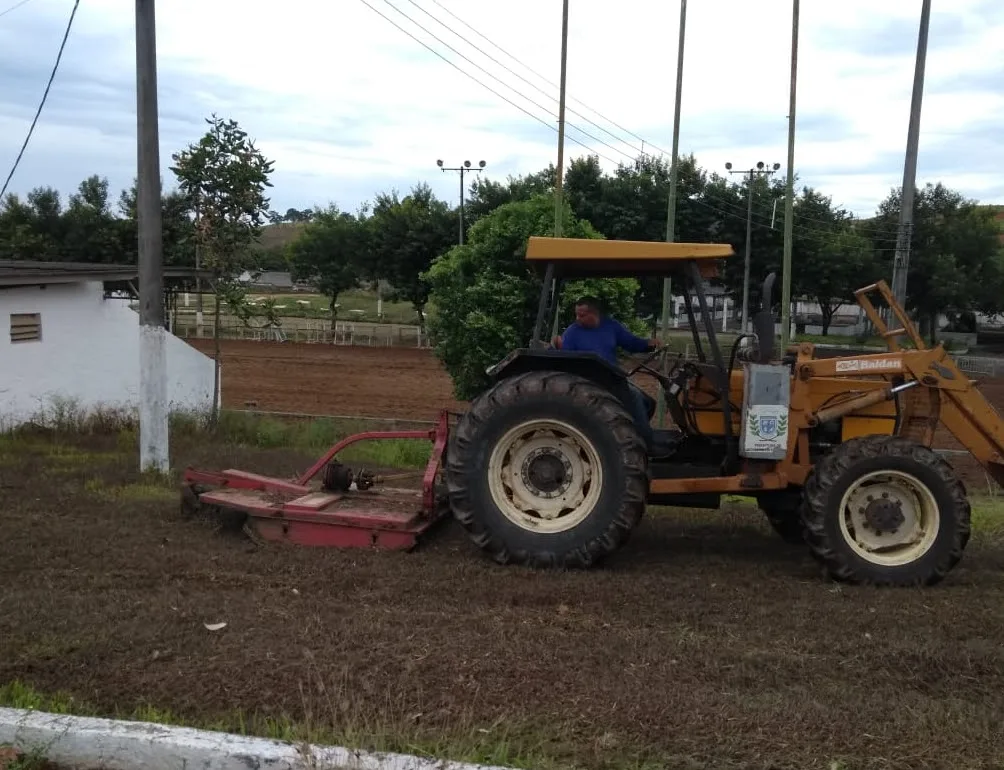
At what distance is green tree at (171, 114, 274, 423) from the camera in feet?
38.4

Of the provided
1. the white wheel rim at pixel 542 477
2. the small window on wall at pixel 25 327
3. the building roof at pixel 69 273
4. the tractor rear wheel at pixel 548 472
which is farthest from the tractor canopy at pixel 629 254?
the small window on wall at pixel 25 327

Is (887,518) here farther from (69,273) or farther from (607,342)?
(69,273)

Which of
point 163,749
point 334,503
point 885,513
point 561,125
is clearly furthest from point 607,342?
point 561,125

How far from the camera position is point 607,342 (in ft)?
21.1

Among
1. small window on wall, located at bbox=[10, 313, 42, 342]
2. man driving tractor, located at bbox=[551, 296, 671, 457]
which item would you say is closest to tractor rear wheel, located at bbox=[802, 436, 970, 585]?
man driving tractor, located at bbox=[551, 296, 671, 457]

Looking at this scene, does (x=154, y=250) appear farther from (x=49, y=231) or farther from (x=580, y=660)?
(x=49, y=231)

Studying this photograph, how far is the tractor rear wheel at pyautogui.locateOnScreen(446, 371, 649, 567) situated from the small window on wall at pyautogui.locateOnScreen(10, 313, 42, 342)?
8.97 m

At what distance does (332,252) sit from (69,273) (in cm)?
2992

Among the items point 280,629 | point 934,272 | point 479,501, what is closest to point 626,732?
point 280,629

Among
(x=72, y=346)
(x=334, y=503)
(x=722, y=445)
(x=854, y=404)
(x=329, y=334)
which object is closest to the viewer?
(x=854, y=404)

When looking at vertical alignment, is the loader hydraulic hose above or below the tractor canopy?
below

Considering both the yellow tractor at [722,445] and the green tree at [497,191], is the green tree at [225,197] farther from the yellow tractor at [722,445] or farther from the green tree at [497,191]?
the green tree at [497,191]

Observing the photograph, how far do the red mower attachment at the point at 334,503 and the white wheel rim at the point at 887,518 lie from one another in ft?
8.81

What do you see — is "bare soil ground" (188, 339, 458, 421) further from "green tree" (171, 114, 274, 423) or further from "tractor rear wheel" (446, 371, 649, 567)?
"tractor rear wheel" (446, 371, 649, 567)
